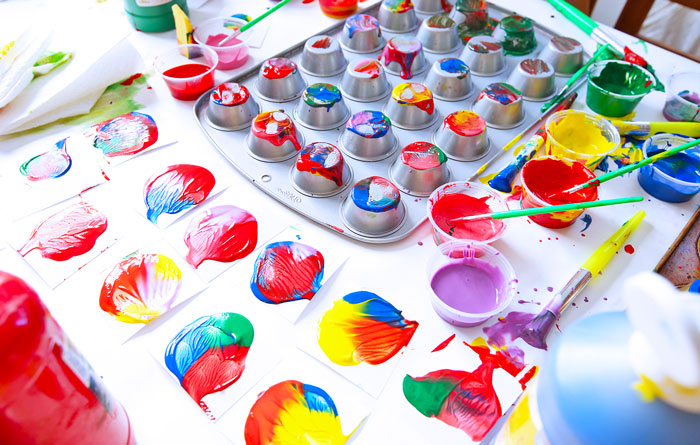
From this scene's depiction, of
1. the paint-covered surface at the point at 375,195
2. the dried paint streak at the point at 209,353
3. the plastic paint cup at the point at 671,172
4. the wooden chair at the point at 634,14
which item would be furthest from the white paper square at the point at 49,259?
the wooden chair at the point at 634,14

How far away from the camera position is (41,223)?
842 mm

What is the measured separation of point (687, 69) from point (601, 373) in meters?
1.26

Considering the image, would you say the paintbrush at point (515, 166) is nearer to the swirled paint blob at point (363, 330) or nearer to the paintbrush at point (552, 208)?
the paintbrush at point (552, 208)

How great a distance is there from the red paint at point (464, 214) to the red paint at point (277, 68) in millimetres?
509

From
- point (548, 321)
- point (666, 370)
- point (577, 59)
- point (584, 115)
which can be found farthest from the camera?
point (577, 59)

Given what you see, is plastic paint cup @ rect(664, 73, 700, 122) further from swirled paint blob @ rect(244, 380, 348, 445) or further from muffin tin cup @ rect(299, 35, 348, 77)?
swirled paint blob @ rect(244, 380, 348, 445)

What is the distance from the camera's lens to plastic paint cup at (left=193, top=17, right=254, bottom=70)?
47.2 inches

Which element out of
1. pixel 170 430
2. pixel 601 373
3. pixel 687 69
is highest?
pixel 601 373

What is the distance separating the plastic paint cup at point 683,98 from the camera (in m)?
1.06

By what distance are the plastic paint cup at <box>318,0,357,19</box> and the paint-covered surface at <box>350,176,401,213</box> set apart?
751mm

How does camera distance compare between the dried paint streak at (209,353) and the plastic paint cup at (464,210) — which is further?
the plastic paint cup at (464,210)

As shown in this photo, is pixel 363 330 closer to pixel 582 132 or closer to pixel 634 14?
pixel 582 132

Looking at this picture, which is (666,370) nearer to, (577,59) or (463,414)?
(463,414)

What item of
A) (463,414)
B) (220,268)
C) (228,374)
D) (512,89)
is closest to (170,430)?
(228,374)
